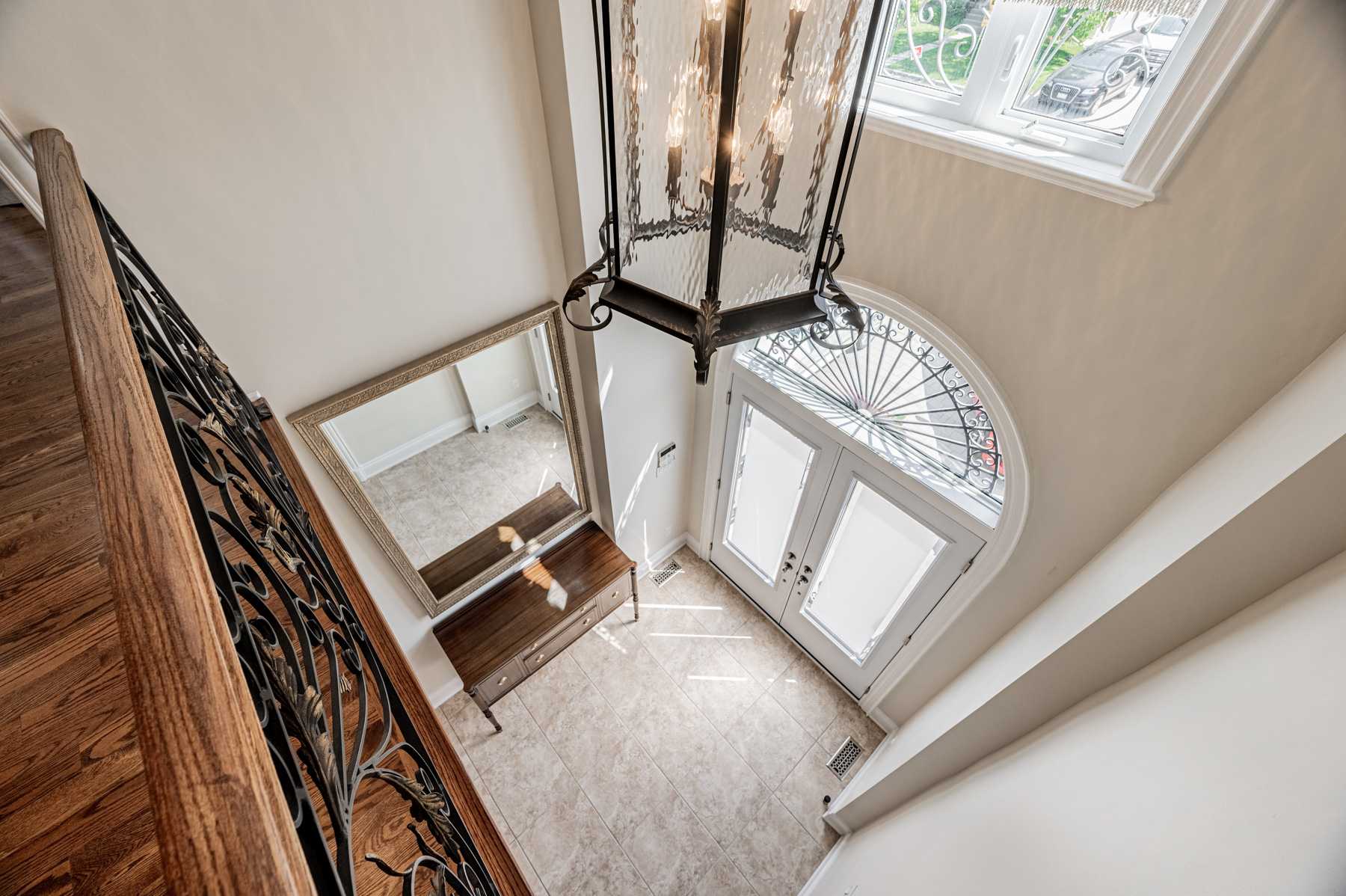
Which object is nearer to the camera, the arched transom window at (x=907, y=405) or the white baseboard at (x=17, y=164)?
the white baseboard at (x=17, y=164)

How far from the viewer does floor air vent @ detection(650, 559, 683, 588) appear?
13.6 feet

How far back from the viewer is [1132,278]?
1593mm

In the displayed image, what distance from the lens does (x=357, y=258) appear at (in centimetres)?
188

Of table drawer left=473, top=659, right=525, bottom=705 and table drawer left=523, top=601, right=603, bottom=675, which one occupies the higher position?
table drawer left=523, top=601, right=603, bottom=675

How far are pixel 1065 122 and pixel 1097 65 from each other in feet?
0.48

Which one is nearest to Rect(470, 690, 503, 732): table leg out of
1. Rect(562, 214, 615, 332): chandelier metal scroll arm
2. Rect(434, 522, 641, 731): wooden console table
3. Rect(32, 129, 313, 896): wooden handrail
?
Rect(434, 522, 641, 731): wooden console table

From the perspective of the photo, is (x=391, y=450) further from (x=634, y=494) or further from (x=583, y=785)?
(x=583, y=785)

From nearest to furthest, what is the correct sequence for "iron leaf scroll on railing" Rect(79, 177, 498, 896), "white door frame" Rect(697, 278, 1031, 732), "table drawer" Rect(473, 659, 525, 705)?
1. "iron leaf scroll on railing" Rect(79, 177, 498, 896)
2. "white door frame" Rect(697, 278, 1031, 732)
3. "table drawer" Rect(473, 659, 525, 705)

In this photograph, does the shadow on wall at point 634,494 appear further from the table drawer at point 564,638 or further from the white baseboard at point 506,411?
the white baseboard at point 506,411

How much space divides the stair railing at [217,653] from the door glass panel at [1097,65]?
213 centimetres

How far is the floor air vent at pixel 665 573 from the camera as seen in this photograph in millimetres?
4141

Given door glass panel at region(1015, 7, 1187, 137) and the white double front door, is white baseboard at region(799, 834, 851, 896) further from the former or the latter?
door glass panel at region(1015, 7, 1187, 137)

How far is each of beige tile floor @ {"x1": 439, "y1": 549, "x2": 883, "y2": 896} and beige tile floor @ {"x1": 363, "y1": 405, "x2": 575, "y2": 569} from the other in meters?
1.26

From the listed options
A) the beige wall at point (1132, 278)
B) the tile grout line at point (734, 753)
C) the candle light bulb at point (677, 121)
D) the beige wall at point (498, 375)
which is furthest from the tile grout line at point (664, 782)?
the candle light bulb at point (677, 121)
